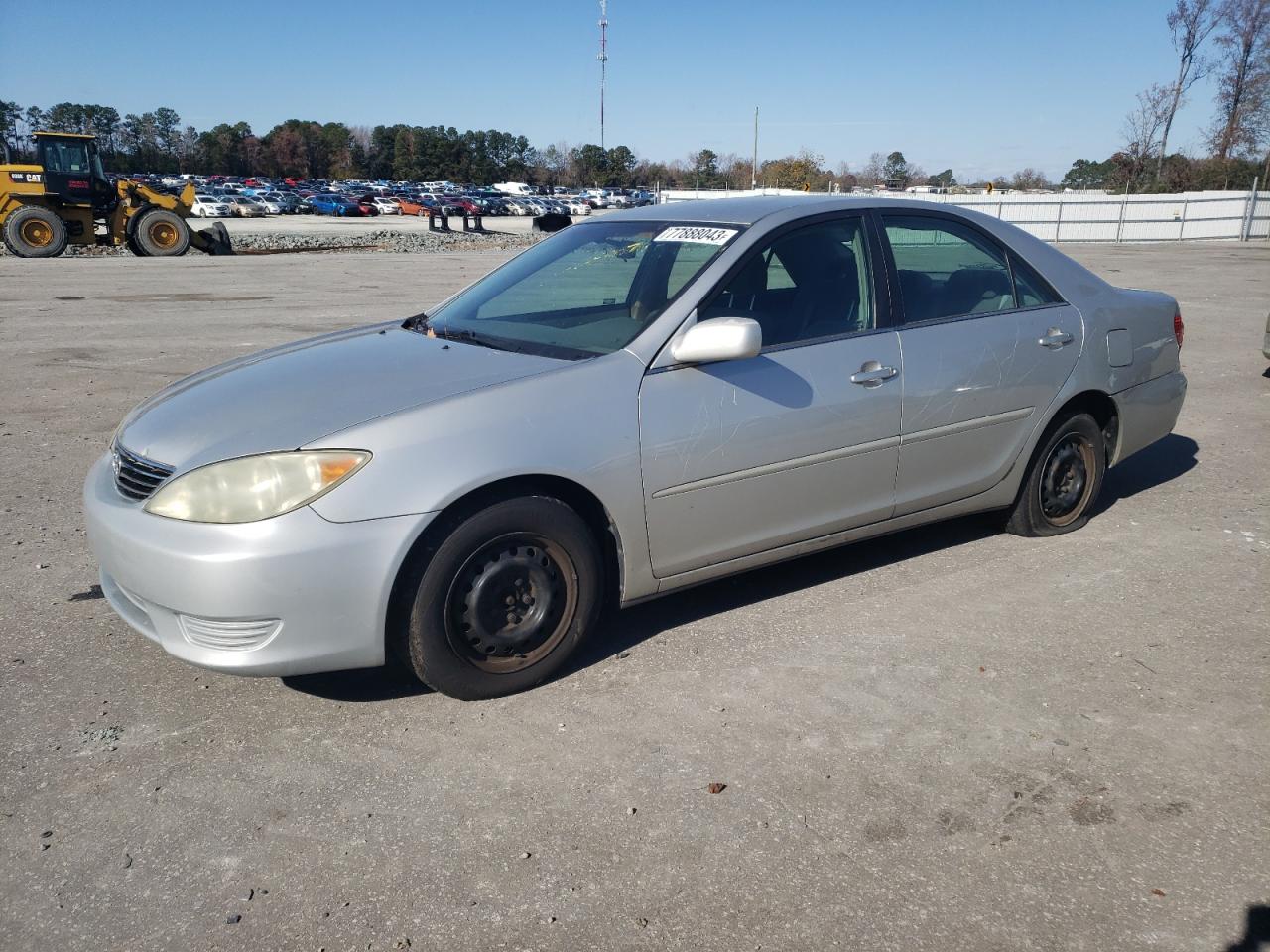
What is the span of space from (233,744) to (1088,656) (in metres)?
2.97

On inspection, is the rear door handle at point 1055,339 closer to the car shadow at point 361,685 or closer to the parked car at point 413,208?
the car shadow at point 361,685

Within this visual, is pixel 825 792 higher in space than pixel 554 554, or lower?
lower

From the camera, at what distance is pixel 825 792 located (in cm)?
288

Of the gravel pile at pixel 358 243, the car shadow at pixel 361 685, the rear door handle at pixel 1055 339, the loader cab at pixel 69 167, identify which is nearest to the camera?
the car shadow at pixel 361 685

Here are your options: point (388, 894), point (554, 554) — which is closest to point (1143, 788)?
point (554, 554)

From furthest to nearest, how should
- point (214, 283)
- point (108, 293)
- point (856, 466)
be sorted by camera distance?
point (214, 283), point (108, 293), point (856, 466)

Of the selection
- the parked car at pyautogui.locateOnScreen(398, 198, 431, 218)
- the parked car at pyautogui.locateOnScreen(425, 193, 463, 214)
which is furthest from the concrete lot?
the parked car at pyautogui.locateOnScreen(398, 198, 431, 218)

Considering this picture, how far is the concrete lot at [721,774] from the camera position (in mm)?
2414

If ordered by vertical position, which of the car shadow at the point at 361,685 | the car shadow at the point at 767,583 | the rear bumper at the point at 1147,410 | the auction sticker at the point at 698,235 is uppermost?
the auction sticker at the point at 698,235

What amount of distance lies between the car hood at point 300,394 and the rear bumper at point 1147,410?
3.11m

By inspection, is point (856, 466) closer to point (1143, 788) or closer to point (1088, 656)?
point (1088, 656)

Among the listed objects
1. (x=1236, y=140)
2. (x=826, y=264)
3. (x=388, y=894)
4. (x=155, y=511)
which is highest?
(x=1236, y=140)

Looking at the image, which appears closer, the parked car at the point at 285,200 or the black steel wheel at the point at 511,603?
→ the black steel wheel at the point at 511,603

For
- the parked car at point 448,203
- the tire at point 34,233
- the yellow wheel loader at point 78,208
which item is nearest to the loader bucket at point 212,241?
the yellow wheel loader at point 78,208
